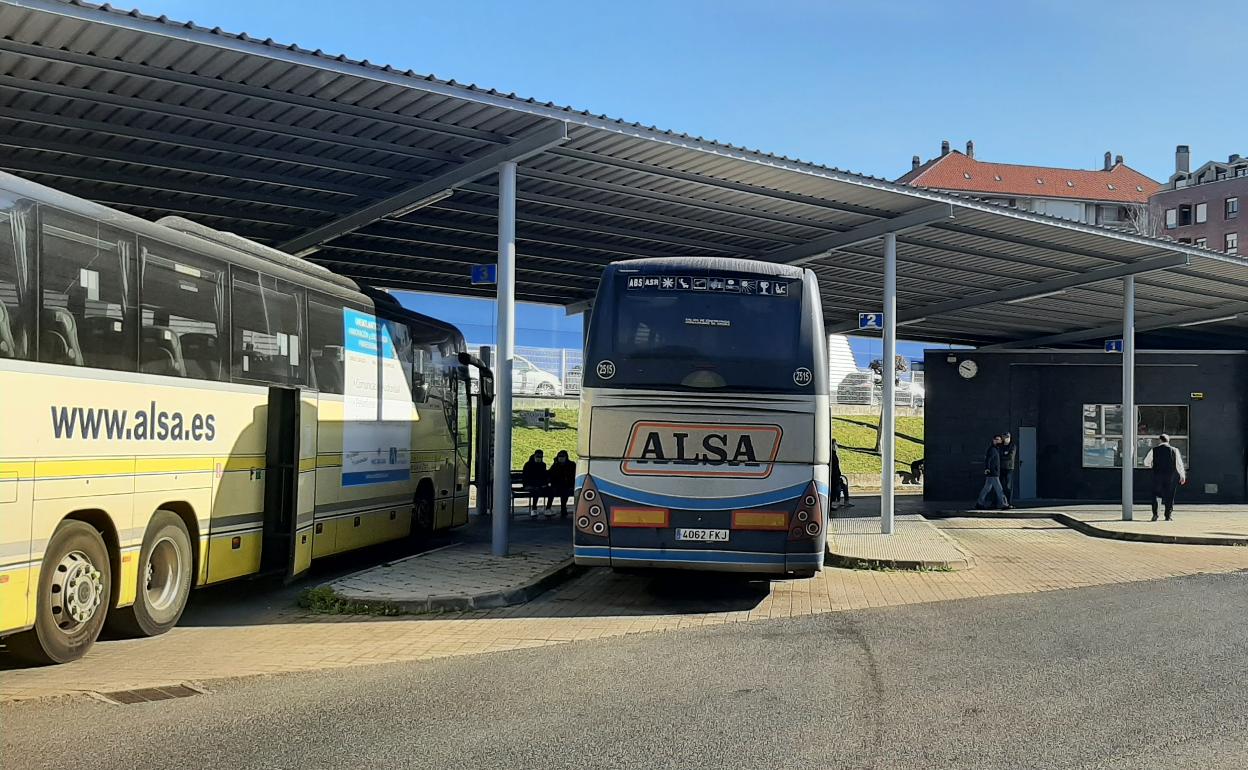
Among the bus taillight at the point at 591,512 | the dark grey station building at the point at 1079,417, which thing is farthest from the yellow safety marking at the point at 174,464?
the dark grey station building at the point at 1079,417

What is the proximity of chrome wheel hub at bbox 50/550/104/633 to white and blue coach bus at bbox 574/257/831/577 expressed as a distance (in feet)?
14.3

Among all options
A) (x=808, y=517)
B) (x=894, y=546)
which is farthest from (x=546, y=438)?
(x=808, y=517)

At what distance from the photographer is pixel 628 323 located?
11031 millimetres

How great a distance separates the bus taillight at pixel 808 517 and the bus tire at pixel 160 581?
17.7ft

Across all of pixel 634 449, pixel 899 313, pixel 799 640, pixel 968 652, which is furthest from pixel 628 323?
pixel 899 313

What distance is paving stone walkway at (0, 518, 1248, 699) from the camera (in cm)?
772

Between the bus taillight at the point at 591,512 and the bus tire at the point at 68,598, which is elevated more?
the bus taillight at the point at 591,512

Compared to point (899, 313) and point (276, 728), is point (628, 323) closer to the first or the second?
point (276, 728)

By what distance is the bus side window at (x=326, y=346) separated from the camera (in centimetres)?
1176

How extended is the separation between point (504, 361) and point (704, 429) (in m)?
3.38

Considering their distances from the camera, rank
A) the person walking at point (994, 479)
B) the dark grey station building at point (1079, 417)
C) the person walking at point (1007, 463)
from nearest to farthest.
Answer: the person walking at point (994, 479) → the person walking at point (1007, 463) → the dark grey station building at point (1079, 417)

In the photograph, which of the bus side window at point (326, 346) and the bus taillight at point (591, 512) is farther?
the bus side window at point (326, 346)

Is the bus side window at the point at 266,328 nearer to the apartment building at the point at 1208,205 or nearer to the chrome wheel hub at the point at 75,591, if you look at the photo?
the chrome wheel hub at the point at 75,591

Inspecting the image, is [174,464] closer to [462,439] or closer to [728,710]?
[728,710]
